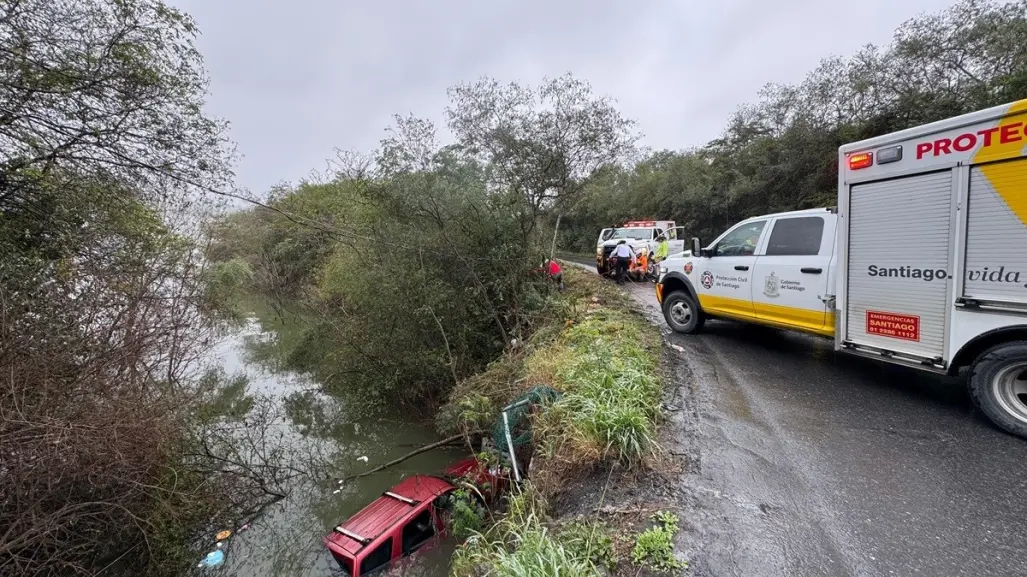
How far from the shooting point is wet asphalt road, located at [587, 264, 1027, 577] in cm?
246

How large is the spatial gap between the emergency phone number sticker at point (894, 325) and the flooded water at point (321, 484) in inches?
225

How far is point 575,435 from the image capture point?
12.1ft

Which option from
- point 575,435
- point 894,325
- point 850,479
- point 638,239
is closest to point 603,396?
point 575,435

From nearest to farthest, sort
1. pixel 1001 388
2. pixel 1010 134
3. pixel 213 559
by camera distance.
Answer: pixel 1010 134
pixel 1001 388
pixel 213 559

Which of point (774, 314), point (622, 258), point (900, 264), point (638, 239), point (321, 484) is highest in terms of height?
point (638, 239)

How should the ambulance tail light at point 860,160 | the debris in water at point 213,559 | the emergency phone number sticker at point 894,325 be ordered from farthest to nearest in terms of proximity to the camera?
1. the debris in water at point 213,559
2. the ambulance tail light at point 860,160
3. the emergency phone number sticker at point 894,325

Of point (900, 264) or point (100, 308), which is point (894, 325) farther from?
point (100, 308)

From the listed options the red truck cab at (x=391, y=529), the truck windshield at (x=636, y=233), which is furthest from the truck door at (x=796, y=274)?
the truck windshield at (x=636, y=233)

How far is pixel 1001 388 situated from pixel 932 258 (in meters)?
1.24

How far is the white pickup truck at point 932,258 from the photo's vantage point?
135 inches

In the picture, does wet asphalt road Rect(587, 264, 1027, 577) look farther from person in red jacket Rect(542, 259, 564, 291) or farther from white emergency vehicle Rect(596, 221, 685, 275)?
white emergency vehicle Rect(596, 221, 685, 275)

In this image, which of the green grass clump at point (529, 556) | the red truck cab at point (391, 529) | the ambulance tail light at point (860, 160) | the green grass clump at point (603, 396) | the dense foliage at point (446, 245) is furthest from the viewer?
the dense foliage at point (446, 245)

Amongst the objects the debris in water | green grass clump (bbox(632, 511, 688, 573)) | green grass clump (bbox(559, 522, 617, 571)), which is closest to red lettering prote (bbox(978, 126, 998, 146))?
green grass clump (bbox(632, 511, 688, 573))

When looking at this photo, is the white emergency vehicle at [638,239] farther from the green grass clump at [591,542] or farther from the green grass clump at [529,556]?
the green grass clump at [591,542]
